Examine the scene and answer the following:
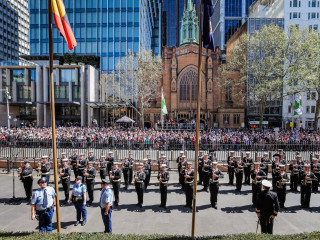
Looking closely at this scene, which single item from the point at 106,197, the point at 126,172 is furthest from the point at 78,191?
the point at 126,172

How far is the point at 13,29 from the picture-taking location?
85.4 metres

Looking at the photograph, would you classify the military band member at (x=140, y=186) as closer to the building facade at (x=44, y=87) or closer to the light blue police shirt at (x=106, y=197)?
A: the light blue police shirt at (x=106, y=197)

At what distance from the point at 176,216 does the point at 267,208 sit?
3247mm

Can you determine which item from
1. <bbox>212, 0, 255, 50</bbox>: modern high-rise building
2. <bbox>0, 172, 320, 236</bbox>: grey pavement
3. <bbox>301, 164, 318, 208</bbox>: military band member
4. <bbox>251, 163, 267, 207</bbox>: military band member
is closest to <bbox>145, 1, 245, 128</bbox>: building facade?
<bbox>0, 172, 320, 236</bbox>: grey pavement

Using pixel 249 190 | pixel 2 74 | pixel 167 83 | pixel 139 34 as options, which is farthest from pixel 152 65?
pixel 2 74

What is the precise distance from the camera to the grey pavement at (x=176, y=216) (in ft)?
22.3

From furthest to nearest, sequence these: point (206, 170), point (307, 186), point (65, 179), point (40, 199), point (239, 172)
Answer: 1. point (239, 172)
2. point (206, 170)
3. point (65, 179)
4. point (307, 186)
5. point (40, 199)

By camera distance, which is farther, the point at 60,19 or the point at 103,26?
the point at 103,26

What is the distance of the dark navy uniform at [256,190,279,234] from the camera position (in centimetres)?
581

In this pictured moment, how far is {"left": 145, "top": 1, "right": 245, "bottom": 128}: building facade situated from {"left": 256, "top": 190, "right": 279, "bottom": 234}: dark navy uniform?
36875 mm

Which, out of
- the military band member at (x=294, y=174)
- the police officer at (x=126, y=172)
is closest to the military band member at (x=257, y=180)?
the military band member at (x=294, y=174)

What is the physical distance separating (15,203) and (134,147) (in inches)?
392

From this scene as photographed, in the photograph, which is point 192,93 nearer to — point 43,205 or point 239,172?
point 239,172

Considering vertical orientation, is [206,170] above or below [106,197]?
below
